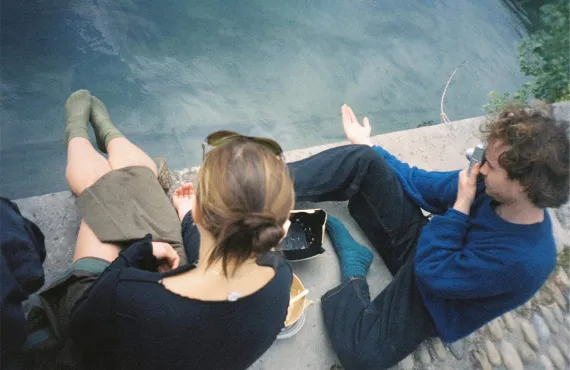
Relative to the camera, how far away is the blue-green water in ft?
10.8

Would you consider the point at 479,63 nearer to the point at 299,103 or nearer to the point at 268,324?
the point at 299,103

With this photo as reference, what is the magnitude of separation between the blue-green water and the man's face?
7.79 feet

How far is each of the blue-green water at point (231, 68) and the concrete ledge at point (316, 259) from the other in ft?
3.62

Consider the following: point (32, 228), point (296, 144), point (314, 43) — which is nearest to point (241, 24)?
point (314, 43)

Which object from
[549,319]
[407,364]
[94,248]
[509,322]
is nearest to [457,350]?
[407,364]

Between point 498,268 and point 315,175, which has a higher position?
point 498,268

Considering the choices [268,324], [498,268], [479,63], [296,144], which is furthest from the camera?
[479,63]

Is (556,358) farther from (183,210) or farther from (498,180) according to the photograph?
(183,210)

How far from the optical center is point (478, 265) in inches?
62.8

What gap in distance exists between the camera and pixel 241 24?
438 cm

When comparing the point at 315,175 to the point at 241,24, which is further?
the point at 241,24

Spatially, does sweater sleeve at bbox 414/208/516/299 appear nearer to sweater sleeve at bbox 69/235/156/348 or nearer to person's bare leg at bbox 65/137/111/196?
sweater sleeve at bbox 69/235/156/348

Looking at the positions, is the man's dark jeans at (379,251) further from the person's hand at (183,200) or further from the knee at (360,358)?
the person's hand at (183,200)

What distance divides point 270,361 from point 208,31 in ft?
10.3
